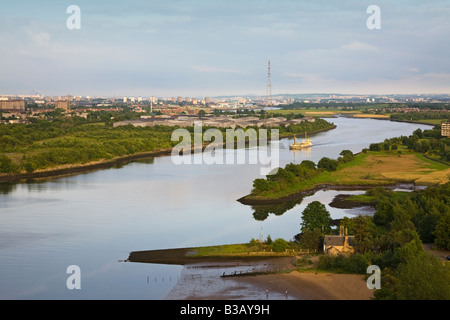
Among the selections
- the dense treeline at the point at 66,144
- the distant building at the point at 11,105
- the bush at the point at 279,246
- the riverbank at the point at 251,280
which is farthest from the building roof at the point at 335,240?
the distant building at the point at 11,105

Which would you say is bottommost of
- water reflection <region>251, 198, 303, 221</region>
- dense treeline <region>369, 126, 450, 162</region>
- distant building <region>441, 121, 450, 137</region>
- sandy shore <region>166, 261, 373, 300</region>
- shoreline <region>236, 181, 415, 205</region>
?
sandy shore <region>166, 261, 373, 300</region>

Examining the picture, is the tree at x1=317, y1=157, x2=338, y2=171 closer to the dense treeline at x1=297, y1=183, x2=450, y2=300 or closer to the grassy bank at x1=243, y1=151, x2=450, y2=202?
the grassy bank at x1=243, y1=151, x2=450, y2=202

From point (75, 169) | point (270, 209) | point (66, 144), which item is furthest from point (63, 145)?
point (270, 209)

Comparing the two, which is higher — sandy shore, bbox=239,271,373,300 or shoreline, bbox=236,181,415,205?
shoreline, bbox=236,181,415,205

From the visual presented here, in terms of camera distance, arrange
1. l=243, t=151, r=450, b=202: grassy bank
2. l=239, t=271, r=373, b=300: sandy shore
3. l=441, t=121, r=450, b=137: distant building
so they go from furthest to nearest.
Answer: l=441, t=121, r=450, b=137: distant building, l=243, t=151, r=450, b=202: grassy bank, l=239, t=271, r=373, b=300: sandy shore

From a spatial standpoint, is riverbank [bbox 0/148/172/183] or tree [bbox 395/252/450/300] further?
riverbank [bbox 0/148/172/183]

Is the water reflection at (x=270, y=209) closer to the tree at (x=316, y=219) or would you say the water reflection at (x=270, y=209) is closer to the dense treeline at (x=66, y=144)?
the tree at (x=316, y=219)

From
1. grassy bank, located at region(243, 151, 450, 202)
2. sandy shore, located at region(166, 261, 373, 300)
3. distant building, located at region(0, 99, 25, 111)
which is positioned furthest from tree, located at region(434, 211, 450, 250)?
distant building, located at region(0, 99, 25, 111)

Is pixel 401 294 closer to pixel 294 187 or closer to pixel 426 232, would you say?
pixel 426 232
